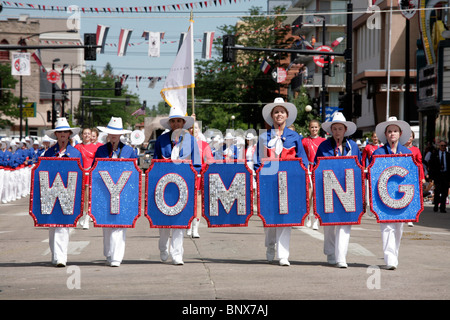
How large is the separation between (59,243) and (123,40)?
2558 centimetres

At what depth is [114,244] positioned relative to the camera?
10922mm

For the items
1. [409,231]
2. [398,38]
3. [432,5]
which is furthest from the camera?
[398,38]

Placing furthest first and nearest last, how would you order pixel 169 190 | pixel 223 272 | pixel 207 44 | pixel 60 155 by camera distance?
pixel 207 44 → pixel 60 155 → pixel 169 190 → pixel 223 272

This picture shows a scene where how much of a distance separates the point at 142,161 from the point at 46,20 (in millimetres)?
98695

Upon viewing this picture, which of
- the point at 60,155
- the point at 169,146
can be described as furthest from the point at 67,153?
the point at 169,146

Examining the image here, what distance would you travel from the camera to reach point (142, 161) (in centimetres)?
5006

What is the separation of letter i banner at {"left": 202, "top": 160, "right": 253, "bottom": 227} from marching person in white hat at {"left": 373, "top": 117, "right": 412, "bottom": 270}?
5.80ft

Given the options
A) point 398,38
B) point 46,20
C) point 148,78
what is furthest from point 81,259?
point 46,20

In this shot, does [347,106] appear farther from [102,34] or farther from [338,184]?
[338,184]

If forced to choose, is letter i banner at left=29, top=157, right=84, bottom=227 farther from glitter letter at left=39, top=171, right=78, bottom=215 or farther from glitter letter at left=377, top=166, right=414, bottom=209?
glitter letter at left=377, top=166, right=414, bottom=209

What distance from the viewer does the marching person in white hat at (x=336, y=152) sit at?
431 inches

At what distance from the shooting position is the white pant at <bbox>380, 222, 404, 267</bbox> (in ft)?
34.9

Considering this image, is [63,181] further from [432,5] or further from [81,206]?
[432,5]

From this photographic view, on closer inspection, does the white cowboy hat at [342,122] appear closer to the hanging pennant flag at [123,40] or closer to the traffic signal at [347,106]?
the traffic signal at [347,106]
